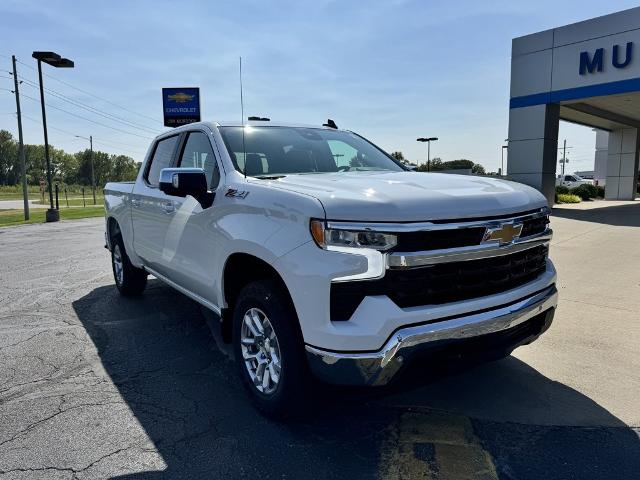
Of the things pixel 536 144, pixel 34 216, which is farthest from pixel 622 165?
pixel 34 216

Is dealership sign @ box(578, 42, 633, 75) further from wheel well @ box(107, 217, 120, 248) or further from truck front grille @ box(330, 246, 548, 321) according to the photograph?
truck front grille @ box(330, 246, 548, 321)

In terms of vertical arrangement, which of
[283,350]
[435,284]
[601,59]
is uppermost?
[601,59]

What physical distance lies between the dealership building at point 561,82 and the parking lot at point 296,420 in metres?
15.1

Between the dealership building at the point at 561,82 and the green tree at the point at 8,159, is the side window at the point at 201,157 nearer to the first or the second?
the dealership building at the point at 561,82

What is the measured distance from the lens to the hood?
254cm

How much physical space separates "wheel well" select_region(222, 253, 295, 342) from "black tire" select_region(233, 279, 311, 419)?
0.15m

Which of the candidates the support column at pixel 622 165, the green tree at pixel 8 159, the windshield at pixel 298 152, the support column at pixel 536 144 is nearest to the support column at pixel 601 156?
the support column at pixel 622 165

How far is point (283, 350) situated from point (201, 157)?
2057mm

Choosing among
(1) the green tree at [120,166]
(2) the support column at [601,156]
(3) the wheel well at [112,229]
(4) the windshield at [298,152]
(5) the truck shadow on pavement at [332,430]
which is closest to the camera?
(5) the truck shadow on pavement at [332,430]

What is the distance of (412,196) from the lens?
267 cm

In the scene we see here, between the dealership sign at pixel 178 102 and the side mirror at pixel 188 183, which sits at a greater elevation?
the dealership sign at pixel 178 102

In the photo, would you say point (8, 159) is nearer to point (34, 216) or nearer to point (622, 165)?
point (34, 216)

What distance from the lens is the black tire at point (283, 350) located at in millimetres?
2768

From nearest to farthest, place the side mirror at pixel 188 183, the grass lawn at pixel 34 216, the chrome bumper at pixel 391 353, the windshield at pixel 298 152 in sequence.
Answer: the chrome bumper at pixel 391 353 → the side mirror at pixel 188 183 → the windshield at pixel 298 152 → the grass lawn at pixel 34 216
